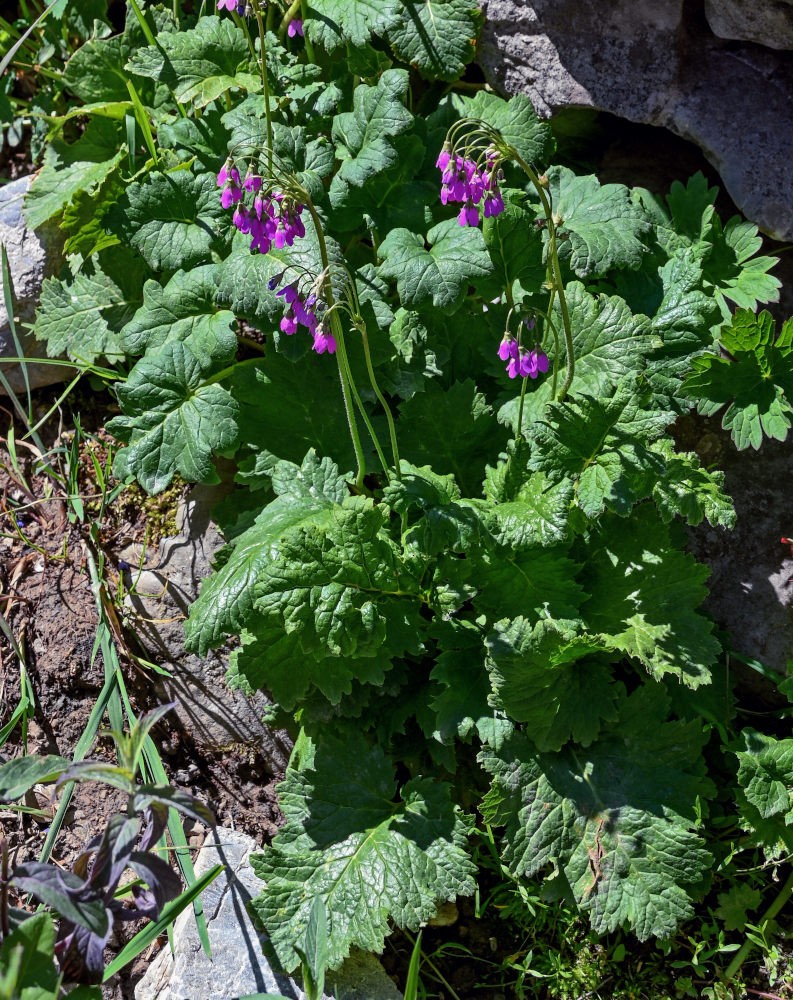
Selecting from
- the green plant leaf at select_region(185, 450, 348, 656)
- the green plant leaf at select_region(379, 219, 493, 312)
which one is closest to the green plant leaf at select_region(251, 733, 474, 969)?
the green plant leaf at select_region(185, 450, 348, 656)

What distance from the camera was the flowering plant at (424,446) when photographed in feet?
10.0

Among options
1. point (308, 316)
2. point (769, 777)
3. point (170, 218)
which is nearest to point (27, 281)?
point (170, 218)

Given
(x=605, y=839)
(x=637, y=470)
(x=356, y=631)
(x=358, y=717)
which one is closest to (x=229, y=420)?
(x=356, y=631)

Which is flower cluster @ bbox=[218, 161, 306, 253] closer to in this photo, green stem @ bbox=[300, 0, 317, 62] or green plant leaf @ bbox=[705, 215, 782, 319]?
green stem @ bbox=[300, 0, 317, 62]

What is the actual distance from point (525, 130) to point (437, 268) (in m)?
0.84

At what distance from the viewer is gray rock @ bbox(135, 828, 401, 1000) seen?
300 cm

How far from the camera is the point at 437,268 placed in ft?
10.9

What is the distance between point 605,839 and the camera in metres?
3.14

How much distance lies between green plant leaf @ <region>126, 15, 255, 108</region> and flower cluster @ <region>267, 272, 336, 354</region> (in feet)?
4.50

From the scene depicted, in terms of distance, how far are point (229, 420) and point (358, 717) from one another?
3.78 ft

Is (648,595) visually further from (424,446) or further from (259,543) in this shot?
(259,543)

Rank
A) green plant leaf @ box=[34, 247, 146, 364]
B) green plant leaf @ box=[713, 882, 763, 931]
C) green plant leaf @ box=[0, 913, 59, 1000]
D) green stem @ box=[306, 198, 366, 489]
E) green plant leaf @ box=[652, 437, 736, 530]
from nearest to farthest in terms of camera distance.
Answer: green plant leaf @ box=[0, 913, 59, 1000], green stem @ box=[306, 198, 366, 489], green plant leaf @ box=[652, 437, 736, 530], green plant leaf @ box=[713, 882, 763, 931], green plant leaf @ box=[34, 247, 146, 364]

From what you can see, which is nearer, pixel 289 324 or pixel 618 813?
pixel 289 324

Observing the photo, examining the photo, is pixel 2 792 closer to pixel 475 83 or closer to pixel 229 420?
pixel 229 420
